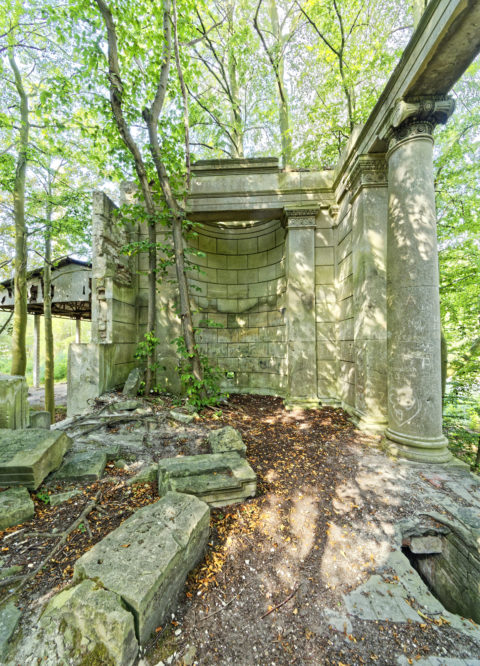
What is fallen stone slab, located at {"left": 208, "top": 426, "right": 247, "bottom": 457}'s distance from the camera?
339 centimetres

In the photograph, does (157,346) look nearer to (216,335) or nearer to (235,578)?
(216,335)

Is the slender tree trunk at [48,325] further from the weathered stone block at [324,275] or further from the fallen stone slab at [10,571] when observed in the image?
the weathered stone block at [324,275]

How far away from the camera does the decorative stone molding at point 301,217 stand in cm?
591

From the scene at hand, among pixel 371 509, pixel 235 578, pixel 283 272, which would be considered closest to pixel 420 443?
pixel 371 509

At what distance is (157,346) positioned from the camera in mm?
6133

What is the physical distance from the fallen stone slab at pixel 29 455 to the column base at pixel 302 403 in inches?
163

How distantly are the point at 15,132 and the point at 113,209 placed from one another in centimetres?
570

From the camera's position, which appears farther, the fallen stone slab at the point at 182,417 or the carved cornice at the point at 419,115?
the fallen stone slab at the point at 182,417

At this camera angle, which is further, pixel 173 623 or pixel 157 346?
pixel 157 346

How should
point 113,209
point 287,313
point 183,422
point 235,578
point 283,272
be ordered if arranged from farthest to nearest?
1. point 283,272
2. point 287,313
3. point 113,209
4. point 183,422
5. point 235,578

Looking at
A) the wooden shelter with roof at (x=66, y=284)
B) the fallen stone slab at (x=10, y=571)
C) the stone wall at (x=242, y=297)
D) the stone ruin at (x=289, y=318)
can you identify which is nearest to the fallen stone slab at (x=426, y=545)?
the stone ruin at (x=289, y=318)

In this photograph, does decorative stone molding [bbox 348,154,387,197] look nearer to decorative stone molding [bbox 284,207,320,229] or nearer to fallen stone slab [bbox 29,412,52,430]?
decorative stone molding [bbox 284,207,320,229]

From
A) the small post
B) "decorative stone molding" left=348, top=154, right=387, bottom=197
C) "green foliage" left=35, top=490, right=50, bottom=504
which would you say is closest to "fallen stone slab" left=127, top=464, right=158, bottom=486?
"green foliage" left=35, top=490, right=50, bottom=504

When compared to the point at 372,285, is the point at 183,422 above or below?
below
